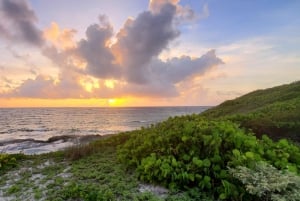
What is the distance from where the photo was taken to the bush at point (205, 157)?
4.79 meters

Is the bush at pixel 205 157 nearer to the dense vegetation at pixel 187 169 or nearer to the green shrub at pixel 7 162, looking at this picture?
the dense vegetation at pixel 187 169

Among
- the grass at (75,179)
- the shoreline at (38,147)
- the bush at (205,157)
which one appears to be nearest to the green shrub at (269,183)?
the bush at (205,157)

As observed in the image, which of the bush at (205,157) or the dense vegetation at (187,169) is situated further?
the bush at (205,157)

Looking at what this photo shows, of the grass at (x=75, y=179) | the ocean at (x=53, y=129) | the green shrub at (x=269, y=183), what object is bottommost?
the ocean at (x=53, y=129)

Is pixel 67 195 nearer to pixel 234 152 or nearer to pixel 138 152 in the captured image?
pixel 138 152

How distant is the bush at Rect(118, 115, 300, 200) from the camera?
4.79 m

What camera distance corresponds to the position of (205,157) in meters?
5.36

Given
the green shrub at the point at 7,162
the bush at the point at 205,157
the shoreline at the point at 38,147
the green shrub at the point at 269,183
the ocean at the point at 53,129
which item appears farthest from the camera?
the ocean at the point at 53,129

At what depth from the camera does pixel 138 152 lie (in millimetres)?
6344

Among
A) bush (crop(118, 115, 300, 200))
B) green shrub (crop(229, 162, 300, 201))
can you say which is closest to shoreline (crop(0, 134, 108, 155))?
bush (crop(118, 115, 300, 200))

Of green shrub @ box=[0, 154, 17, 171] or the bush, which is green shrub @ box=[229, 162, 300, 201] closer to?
the bush

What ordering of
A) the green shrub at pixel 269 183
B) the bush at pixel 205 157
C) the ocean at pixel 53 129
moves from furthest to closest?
the ocean at pixel 53 129, the bush at pixel 205 157, the green shrub at pixel 269 183

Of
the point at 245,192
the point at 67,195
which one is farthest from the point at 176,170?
the point at 67,195

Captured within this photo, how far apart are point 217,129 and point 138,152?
1920 mm
